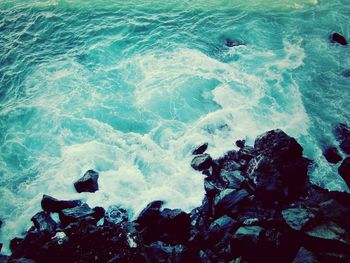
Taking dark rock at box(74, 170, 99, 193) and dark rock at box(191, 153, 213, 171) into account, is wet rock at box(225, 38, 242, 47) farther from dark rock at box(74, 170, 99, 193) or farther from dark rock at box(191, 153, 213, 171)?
dark rock at box(74, 170, 99, 193)

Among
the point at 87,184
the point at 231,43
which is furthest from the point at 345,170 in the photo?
the point at 231,43

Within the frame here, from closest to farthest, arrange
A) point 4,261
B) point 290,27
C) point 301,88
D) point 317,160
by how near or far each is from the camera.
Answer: point 4,261
point 317,160
point 301,88
point 290,27

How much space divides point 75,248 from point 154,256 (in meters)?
1.77

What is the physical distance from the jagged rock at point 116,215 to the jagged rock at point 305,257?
4.06 m

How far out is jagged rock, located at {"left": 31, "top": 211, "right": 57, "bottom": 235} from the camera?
663 centimetres

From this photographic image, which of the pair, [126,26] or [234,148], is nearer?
[234,148]

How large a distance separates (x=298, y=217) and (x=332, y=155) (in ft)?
11.8

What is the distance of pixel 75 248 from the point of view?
5.85 metres

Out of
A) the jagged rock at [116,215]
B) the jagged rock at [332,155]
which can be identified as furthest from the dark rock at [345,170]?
the jagged rock at [116,215]

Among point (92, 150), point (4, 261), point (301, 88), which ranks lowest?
point (4, 261)

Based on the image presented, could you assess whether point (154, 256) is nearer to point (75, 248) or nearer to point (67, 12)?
point (75, 248)

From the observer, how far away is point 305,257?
4.70 m

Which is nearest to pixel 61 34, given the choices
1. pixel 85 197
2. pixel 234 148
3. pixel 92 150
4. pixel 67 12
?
pixel 67 12

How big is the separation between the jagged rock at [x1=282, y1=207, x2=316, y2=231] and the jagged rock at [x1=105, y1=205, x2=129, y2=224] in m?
3.91
